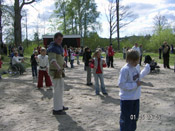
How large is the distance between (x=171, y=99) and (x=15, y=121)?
4.57 meters

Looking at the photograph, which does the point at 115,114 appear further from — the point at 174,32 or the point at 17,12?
the point at 174,32

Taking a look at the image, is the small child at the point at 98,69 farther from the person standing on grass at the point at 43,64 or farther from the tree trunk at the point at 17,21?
the tree trunk at the point at 17,21

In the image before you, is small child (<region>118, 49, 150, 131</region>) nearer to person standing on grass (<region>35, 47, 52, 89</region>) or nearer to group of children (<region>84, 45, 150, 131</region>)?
group of children (<region>84, 45, 150, 131</region>)

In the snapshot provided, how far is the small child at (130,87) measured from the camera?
2.97 m

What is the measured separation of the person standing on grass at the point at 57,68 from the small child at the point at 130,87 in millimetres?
1943

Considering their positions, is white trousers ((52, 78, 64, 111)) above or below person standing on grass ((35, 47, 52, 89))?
below

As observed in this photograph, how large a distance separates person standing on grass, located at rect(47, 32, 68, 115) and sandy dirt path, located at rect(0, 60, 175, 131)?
317 mm

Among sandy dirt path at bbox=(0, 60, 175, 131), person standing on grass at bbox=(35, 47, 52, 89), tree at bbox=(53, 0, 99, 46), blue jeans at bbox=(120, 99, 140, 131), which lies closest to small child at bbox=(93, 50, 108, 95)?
sandy dirt path at bbox=(0, 60, 175, 131)

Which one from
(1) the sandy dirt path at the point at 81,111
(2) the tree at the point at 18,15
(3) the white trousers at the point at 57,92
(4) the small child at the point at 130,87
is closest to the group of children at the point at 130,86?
(4) the small child at the point at 130,87

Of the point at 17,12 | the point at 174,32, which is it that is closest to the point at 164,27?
the point at 174,32

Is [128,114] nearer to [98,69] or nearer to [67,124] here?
[67,124]

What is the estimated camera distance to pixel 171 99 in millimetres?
6223

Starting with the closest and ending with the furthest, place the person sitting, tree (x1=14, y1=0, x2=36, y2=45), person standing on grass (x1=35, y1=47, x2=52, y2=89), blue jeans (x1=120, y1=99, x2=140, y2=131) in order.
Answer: blue jeans (x1=120, y1=99, x2=140, y2=131)
person standing on grass (x1=35, y1=47, x2=52, y2=89)
the person sitting
tree (x1=14, y1=0, x2=36, y2=45)

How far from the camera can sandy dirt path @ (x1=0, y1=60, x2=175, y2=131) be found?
13.7 feet
